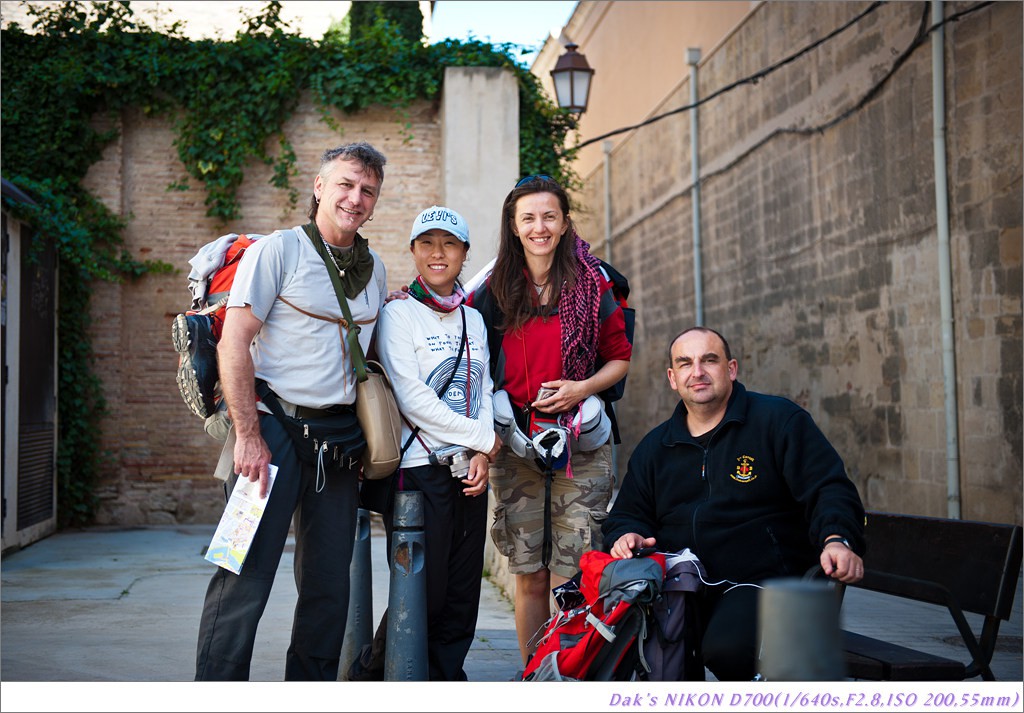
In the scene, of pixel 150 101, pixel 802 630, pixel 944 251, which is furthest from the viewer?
pixel 150 101

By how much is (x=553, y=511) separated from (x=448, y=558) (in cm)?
46

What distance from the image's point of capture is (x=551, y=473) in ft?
13.6

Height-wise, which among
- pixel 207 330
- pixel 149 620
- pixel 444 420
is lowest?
pixel 149 620

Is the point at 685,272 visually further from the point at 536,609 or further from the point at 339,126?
the point at 536,609

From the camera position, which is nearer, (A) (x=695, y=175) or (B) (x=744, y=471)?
(B) (x=744, y=471)

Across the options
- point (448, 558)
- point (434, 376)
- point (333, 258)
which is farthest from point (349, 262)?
point (448, 558)

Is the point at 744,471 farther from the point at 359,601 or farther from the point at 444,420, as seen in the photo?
the point at 359,601

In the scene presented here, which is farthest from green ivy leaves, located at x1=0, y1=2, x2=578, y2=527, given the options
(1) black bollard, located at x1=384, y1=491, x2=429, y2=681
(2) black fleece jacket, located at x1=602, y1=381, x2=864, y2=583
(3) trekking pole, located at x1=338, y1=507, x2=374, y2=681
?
(2) black fleece jacket, located at x1=602, y1=381, x2=864, y2=583

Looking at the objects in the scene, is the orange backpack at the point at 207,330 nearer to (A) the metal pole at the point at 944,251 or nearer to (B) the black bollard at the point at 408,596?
(B) the black bollard at the point at 408,596

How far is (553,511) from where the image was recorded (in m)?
4.23

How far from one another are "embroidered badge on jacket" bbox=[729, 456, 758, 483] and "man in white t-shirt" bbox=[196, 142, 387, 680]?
4.38ft

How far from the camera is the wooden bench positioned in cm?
344

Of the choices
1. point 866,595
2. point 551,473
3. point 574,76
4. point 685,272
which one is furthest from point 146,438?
point 685,272

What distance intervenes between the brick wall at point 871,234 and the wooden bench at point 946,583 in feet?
A: 15.9
